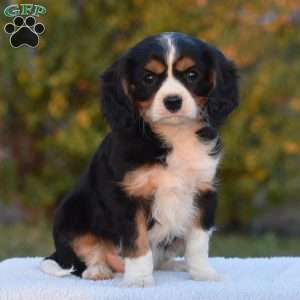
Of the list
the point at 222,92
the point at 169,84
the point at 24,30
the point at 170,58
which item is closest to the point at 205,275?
the point at 222,92

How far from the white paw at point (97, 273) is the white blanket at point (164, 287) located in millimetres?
61

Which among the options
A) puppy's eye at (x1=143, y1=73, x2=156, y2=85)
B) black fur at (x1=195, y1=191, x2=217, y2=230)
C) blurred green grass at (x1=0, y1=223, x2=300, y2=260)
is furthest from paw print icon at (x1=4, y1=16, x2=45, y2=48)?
blurred green grass at (x1=0, y1=223, x2=300, y2=260)

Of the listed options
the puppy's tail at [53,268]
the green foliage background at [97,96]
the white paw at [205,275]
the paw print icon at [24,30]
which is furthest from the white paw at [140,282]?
the green foliage background at [97,96]

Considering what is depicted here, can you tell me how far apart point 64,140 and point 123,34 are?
176cm

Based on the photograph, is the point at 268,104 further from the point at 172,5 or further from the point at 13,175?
the point at 13,175

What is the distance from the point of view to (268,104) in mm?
9984

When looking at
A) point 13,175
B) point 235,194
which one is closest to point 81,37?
point 13,175

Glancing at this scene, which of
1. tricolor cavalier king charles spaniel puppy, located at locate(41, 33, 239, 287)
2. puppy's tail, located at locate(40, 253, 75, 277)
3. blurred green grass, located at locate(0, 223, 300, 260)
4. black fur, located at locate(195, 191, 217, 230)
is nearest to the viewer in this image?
tricolor cavalier king charles spaniel puppy, located at locate(41, 33, 239, 287)

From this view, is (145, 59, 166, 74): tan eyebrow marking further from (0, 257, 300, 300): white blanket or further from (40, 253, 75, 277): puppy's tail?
(40, 253, 75, 277): puppy's tail

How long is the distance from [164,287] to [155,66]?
1157 mm

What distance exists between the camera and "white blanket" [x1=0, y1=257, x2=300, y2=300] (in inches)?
151

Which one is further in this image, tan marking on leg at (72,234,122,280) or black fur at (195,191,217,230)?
tan marking on leg at (72,234,122,280)

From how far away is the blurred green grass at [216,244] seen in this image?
345 inches

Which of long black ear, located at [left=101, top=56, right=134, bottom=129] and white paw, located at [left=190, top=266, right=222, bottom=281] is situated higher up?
long black ear, located at [left=101, top=56, right=134, bottom=129]
